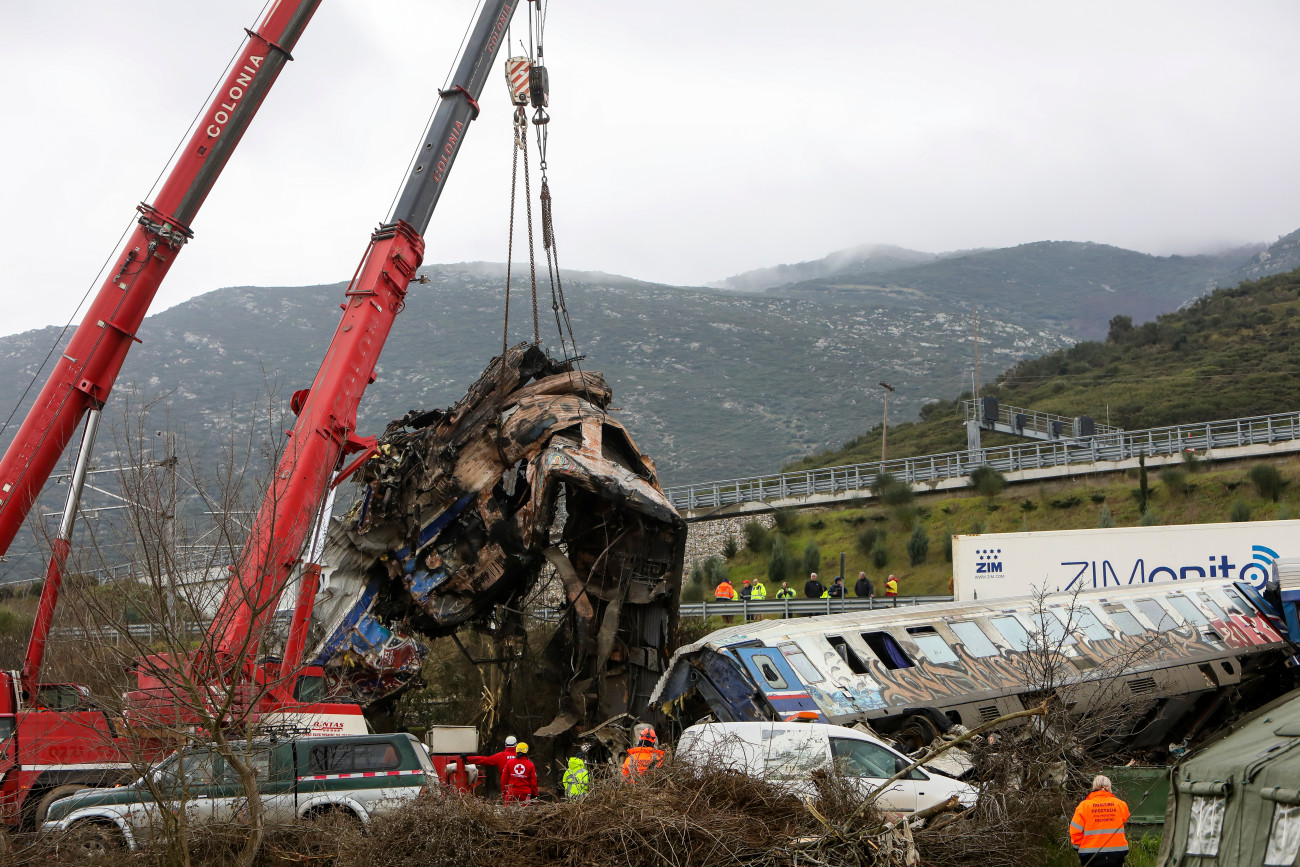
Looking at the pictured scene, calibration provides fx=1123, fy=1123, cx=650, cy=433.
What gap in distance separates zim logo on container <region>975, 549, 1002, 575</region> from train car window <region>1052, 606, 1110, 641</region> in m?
10.0

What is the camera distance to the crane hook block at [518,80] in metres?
19.4

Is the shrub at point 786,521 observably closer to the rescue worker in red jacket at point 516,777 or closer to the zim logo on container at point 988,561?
the zim logo on container at point 988,561

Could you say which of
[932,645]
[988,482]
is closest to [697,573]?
[988,482]

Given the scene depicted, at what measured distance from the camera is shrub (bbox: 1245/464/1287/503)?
4119 cm

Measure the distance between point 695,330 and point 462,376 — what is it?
45.2 m

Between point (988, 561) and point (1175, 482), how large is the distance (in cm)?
1985

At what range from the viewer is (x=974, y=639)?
16.4 m

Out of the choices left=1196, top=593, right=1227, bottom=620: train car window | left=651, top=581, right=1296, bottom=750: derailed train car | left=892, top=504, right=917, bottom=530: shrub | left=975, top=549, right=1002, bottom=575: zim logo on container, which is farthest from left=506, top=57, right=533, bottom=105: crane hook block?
left=892, top=504, right=917, bottom=530: shrub

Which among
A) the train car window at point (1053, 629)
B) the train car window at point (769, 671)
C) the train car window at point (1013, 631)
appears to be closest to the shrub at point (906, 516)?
the train car window at point (1053, 629)

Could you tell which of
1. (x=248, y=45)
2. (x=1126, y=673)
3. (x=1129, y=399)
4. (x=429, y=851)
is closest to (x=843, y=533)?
(x=1129, y=399)

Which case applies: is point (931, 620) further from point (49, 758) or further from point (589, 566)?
point (49, 758)

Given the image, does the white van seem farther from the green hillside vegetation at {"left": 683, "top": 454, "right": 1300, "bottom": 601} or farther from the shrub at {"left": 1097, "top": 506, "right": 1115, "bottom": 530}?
the shrub at {"left": 1097, "top": 506, "right": 1115, "bottom": 530}

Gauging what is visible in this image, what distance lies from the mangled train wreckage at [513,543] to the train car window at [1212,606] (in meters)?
8.89

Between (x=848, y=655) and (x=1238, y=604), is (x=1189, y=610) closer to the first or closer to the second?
(x=1238, y=604)
